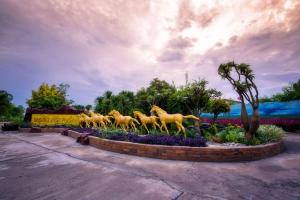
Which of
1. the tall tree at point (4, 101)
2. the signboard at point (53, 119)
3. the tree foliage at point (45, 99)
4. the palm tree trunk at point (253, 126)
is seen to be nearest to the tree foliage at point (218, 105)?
the palm tree trunk at point (253, 126)

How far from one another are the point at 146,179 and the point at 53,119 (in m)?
21.3

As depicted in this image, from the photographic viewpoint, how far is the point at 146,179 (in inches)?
171

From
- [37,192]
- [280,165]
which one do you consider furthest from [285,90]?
[37,192]

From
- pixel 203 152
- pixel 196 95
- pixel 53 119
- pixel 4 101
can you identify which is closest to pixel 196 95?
pixel 196 95

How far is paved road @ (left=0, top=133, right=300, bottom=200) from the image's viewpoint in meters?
3.56

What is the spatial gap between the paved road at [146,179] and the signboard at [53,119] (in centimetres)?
1675

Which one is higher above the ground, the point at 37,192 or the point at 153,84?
the point at 153,84

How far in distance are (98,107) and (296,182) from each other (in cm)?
2105

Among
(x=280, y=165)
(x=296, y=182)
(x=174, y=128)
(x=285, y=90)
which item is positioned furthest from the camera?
(x=285, y=90)

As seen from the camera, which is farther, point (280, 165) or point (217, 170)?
point (280, 165)

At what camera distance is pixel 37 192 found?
146 inches

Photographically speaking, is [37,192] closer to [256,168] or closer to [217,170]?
[217,170]

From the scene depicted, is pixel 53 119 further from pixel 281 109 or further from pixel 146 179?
pixel 281 109

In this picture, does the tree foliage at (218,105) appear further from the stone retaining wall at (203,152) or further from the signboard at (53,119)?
the signboard at (53,119)
